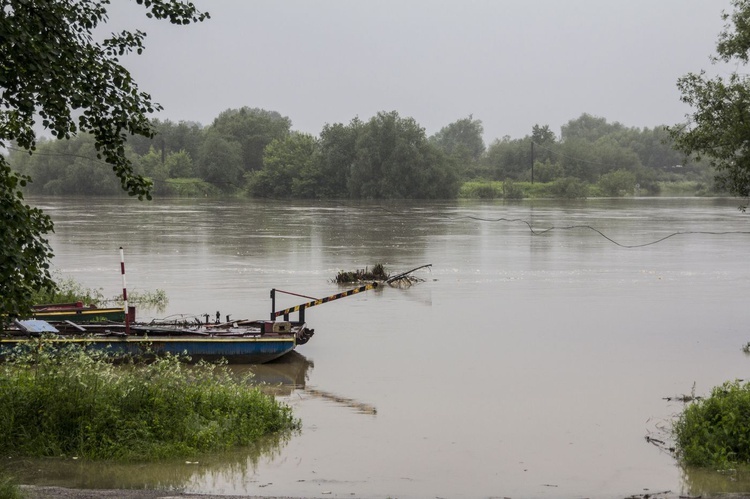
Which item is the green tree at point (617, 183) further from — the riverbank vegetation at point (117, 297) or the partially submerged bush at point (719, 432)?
the partially submerged bush at point (719, 432)

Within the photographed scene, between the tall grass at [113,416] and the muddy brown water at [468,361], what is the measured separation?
0.77ft

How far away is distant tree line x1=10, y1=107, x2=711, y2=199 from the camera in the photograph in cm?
12256

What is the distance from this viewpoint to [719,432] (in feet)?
36.7

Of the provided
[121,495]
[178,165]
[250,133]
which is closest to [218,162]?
[178,165]

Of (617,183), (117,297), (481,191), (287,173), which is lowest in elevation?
(117,297)

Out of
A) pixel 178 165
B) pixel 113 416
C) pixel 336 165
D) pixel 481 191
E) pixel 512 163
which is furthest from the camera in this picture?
pixel 512 163

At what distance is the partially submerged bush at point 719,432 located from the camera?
35.9 ft

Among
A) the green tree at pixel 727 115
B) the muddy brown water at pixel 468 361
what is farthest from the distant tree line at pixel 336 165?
the green tree at pixel 727 115

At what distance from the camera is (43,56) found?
7328 mm

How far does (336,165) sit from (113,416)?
11799 centimetres

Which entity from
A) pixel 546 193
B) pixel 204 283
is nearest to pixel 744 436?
pixel 204 283

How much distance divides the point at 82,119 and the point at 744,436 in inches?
304

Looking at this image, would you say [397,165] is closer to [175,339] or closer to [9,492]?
[175,339]

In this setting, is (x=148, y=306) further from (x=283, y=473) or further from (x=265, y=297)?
(x=283, y=473)
